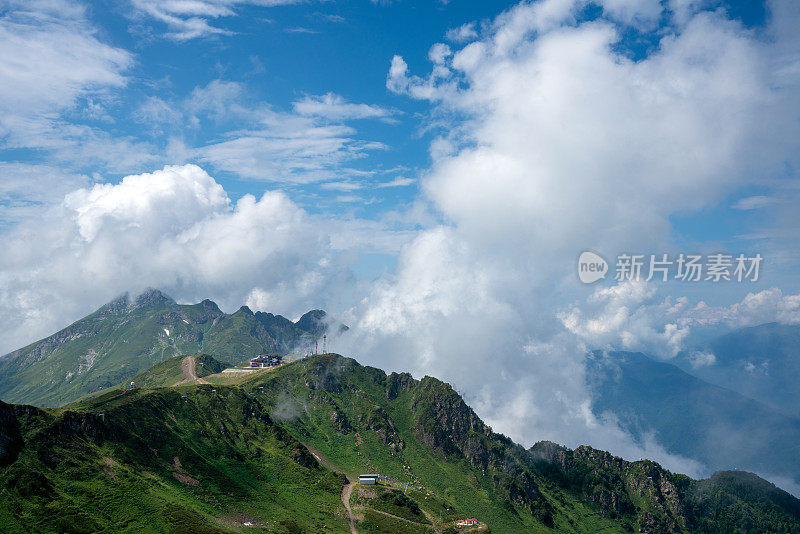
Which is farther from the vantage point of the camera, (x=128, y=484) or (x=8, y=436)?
(x=128, y=484)

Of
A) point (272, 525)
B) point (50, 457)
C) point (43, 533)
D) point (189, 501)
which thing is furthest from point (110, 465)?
point (272, 525)

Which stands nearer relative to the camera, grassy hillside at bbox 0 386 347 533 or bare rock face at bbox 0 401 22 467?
grassy hillside at bbox 0 386 347 533

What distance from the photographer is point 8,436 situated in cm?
13238

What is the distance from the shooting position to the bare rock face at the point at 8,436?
12616 centimetres

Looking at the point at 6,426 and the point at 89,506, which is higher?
the point at 6,426

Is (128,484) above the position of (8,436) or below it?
below

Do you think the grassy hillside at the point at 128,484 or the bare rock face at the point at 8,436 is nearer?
the grassy hillside at the point at 128,484

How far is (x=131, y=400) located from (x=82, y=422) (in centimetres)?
4054

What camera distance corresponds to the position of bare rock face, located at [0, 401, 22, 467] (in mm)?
126162

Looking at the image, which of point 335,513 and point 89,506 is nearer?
point 89,506

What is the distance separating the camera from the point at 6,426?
13475cm

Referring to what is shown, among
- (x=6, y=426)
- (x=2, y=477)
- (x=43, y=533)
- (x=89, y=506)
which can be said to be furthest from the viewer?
(x=6, y=426)

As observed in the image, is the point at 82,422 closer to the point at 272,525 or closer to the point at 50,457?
the point at 50,457

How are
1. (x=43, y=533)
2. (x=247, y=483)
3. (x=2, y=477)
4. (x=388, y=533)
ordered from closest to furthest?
(x=43, y=533) → (x=2, y=477) → (x=388, y=533) → (x=247, y=483)
